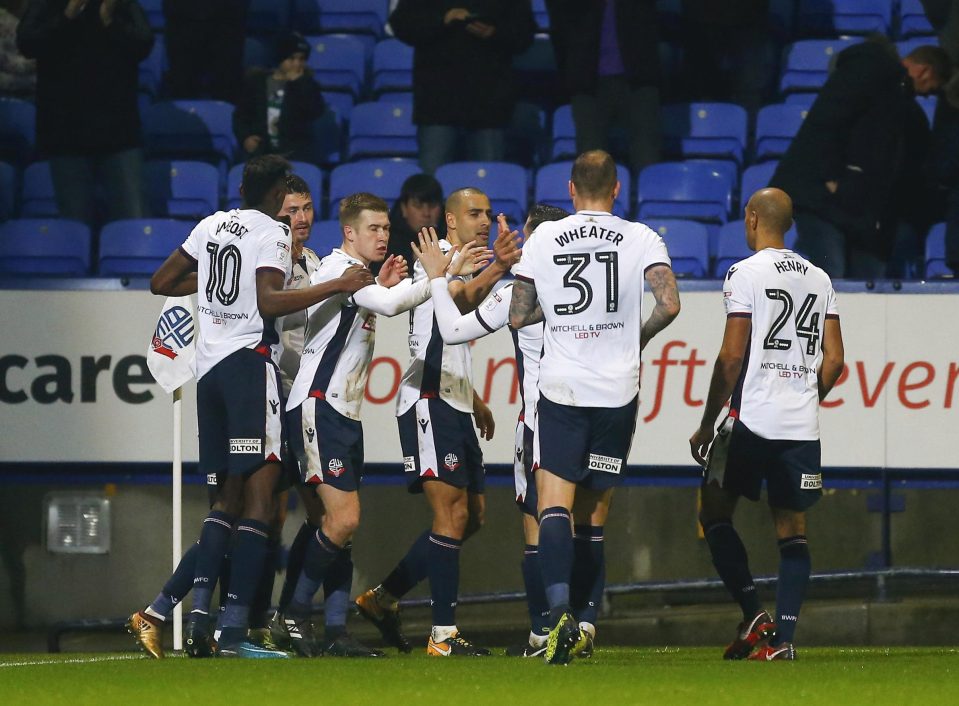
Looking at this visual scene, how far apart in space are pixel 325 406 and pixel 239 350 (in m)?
0.65

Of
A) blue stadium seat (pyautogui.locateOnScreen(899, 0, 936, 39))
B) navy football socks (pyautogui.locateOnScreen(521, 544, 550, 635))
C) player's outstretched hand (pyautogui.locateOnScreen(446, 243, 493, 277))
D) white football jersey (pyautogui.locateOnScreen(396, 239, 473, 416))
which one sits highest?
blue stadium seat (pyautogui.locateOnScreen(899, 0, 936, 39))

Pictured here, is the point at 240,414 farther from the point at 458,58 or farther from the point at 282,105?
the point at 282,105

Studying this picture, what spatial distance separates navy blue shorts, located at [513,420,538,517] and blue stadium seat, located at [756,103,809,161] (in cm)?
471

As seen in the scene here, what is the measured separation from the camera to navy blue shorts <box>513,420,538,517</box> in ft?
26.9

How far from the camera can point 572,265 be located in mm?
6883

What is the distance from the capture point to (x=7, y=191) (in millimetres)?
12336

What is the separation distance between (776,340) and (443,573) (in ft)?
6.69

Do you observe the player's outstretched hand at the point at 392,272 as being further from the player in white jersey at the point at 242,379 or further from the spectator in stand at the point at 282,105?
the spectator in stand at the point at 282,105

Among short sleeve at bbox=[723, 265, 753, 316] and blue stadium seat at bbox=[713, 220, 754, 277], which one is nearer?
short sleeve at bbox=[723, 265, 753, 316]

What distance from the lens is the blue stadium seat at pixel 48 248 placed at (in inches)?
445

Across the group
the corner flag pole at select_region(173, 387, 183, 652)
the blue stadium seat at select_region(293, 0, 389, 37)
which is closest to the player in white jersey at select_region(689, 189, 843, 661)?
the corner flag pole at select_region(173, 387, 183, 652)

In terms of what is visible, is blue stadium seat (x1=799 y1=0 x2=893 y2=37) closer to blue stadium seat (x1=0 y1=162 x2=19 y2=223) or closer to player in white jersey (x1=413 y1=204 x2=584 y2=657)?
player in white jersey (x1=413 y1=204 x2=584 y2=657)

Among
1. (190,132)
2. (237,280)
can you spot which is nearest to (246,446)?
(237,280)

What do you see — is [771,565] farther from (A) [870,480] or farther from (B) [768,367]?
(B) [768,367]
